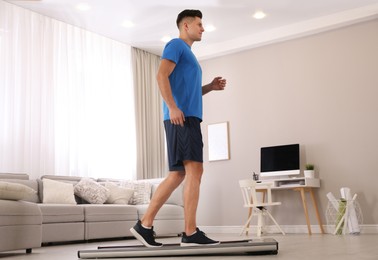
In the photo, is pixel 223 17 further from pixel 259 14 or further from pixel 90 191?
pixel 90 191

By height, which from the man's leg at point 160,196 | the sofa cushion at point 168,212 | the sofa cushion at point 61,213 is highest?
the man's leg at point 160,196

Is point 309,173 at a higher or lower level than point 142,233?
higher

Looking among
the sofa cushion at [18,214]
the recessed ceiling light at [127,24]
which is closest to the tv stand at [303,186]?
the recessed ceiling light at [127,24]

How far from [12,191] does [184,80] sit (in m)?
1.53

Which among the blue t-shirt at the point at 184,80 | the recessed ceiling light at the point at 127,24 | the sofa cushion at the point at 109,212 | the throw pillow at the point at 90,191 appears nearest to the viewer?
the blue t-shirt at the point at 184,80

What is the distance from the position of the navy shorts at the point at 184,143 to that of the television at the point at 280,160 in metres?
3.97

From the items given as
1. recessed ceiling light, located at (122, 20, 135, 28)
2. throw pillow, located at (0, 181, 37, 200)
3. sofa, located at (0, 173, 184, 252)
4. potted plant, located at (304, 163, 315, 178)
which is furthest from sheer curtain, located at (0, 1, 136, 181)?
potted plant, located at (304, 163, 315, 178)

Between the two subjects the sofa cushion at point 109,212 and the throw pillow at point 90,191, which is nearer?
the sofa cushion at point 109,212

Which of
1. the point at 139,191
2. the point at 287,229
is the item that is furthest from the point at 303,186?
the point at 139,191

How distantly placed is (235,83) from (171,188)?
16.4 ft

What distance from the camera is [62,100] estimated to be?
21.5 ft

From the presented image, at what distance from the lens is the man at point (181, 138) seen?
272 centimetres

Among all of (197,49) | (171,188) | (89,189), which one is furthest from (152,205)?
(197,49)

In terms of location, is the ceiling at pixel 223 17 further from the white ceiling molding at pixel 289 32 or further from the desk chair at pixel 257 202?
the desk chair at pixel 257 202
